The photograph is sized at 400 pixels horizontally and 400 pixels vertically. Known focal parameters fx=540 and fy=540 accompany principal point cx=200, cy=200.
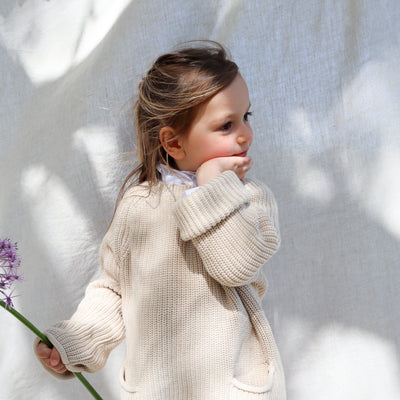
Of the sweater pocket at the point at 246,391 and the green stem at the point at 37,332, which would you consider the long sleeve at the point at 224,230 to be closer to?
the sweater pocket at the point at 246,391

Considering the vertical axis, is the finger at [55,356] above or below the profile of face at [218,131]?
below

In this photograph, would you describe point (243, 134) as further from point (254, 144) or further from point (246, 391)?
point (246, 391)

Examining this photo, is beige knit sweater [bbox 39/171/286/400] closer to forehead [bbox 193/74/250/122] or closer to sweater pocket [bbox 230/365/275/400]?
sweater pocket [bbox 230/365/275/400]

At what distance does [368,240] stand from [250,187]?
54cm

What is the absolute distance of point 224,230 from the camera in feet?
3.60

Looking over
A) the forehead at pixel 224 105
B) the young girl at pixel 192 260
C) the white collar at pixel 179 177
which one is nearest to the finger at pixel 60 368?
the young girl at pixel 192 260

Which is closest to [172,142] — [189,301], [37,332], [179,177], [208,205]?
[179,177]

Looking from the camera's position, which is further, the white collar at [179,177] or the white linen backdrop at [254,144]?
the white linen backdrop at [254,144]

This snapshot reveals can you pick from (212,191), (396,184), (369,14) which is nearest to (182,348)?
(212,191)

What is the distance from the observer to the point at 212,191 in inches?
43.5

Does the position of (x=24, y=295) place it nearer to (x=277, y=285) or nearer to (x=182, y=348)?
(x=182, y=348)

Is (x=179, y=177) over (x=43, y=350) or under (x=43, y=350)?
over

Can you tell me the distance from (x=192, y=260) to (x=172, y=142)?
0.27 metres

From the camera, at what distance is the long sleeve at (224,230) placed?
1.09m
